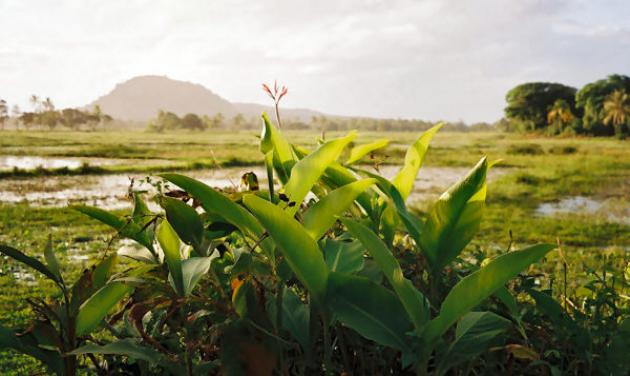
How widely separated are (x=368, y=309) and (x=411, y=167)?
29cm

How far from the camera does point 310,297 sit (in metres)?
0.80

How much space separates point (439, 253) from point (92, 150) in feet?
80.4

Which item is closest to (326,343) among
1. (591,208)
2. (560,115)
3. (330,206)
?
(330,206)

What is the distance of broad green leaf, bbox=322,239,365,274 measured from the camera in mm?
859

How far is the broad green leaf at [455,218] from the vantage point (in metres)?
0.82

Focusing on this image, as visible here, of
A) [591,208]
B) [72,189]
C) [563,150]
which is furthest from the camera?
[563,150]

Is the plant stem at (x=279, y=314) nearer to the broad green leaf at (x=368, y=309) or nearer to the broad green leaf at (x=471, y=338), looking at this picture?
the broad green leaf at (x=368, y=309)

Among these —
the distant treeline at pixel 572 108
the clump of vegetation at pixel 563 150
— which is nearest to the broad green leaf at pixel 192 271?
the clump of vegetation at pixel 563 150

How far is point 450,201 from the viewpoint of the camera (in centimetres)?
82

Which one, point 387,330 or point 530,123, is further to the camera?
point 530,123

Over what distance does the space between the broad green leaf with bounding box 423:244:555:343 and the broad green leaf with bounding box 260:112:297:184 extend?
335 millimetres

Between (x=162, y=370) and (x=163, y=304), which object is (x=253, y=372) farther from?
(x=162, y=370)

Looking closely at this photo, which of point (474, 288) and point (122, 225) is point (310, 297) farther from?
point (122, 225)

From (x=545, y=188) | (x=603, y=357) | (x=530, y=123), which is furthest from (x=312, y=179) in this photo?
(x=530, y=123)
